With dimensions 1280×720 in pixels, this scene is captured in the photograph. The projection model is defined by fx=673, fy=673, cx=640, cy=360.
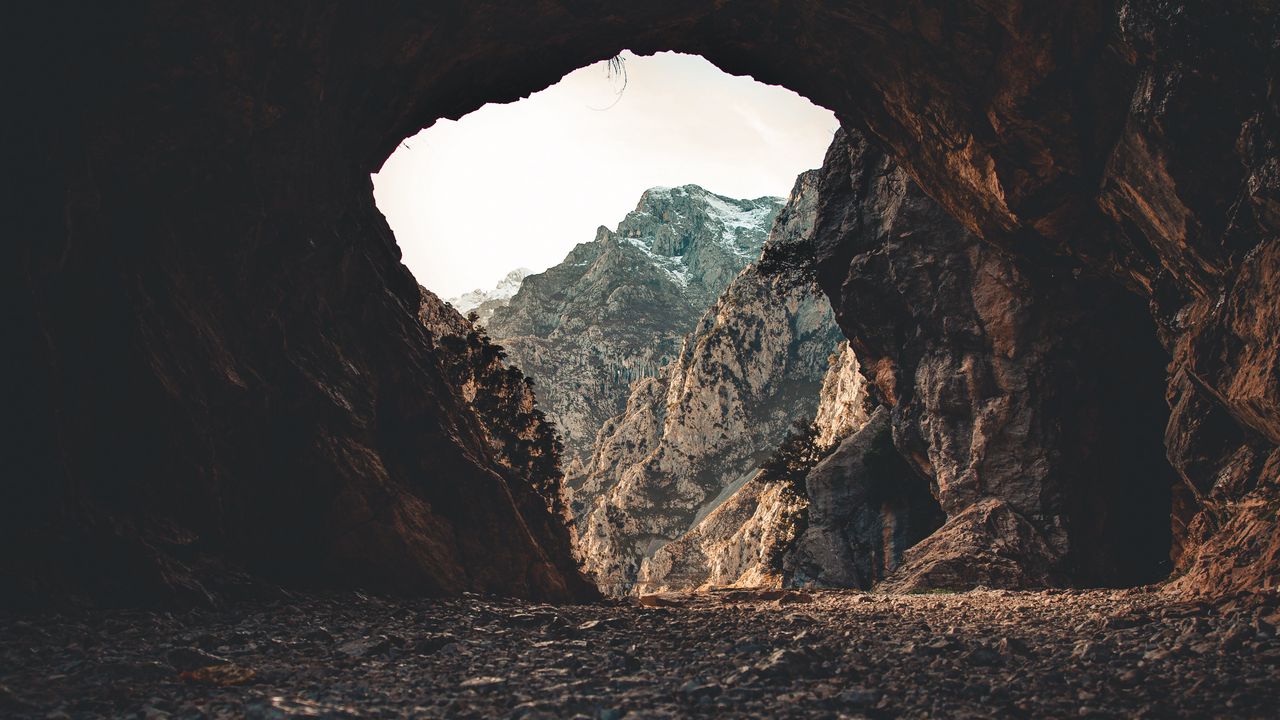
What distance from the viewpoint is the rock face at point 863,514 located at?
32688mm

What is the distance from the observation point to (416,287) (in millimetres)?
21391

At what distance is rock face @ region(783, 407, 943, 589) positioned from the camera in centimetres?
3269

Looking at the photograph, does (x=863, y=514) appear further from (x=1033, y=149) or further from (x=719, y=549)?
(x=719, y=549)

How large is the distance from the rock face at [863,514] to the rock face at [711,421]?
80.7 meters

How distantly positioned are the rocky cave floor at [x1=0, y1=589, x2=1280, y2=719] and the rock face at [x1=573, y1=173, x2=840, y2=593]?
4206 inches

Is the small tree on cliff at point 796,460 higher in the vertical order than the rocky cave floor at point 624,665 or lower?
higher

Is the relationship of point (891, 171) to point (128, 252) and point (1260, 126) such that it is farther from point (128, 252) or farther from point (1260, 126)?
point (128, 252)

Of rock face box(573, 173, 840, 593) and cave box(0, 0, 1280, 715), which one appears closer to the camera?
cave box(0, 0, 1280, 715)

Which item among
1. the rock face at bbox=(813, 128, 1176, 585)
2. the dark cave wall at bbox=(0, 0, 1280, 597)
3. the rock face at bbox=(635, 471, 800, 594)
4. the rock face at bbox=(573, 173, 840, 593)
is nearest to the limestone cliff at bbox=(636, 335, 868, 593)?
the rock face at bbox=(635, 471, 800, 594)

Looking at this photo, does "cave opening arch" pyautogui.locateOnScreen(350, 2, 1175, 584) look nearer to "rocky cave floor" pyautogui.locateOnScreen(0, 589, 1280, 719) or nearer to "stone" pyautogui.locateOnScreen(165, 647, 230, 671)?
"rocky cave floor" pyautogui.locateOnScreen(0, 589, 1280, 719)

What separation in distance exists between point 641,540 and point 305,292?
11039 centimetres

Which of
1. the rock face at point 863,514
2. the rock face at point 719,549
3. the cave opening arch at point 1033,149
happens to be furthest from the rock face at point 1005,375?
the rock face at point 719,549

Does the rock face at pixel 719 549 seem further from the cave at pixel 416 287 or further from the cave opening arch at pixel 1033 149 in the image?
the cave at pixel 416 287

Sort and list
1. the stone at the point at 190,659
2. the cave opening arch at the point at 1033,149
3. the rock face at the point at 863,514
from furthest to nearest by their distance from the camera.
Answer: the rock face at the point at 863,514 → the cave opening arch at the point at 1033,149 → the stone at the point at 190,659
